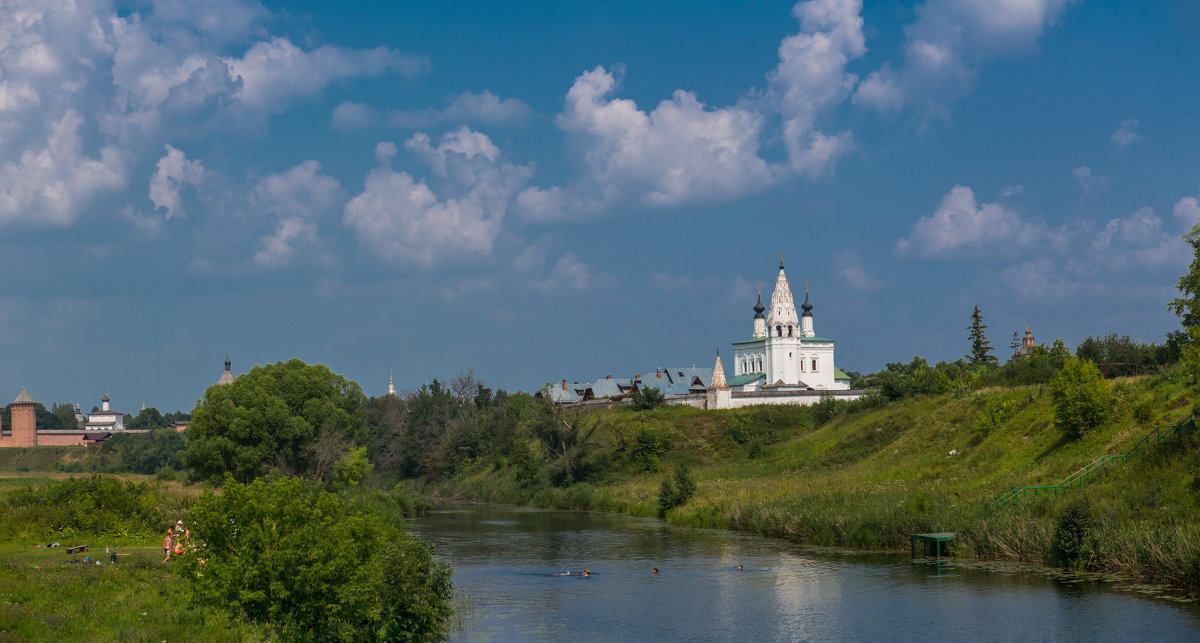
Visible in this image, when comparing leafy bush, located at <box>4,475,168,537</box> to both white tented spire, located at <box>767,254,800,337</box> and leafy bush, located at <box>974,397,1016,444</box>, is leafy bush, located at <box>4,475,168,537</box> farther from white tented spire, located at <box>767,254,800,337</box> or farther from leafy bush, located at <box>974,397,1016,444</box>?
white tented spire, located at <box>767,254,800,337</box>

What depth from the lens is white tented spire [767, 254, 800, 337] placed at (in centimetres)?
13275

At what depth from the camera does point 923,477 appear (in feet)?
198

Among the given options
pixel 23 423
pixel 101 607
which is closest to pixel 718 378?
pixel 101 607

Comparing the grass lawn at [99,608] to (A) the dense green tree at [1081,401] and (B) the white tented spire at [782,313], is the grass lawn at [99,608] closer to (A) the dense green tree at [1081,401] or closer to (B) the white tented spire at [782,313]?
(A) the dense green tree at [1081,401]

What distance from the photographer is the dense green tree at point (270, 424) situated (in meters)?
73.2

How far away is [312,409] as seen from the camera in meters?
78.0

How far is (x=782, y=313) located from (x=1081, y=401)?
78368 mm

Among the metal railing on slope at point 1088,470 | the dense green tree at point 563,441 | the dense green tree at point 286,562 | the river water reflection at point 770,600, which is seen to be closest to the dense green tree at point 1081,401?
the metal railing on slope at point 1088,470

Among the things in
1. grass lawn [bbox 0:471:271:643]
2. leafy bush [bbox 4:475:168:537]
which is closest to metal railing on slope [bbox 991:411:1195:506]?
grass lawn [bbox 0:471:271:643]

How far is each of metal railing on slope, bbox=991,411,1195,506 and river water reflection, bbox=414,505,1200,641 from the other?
579 centimetres

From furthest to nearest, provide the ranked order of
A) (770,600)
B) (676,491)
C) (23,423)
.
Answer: (23,423)
(676,491)
(770,600)

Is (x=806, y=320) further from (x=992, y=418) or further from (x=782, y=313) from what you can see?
(x=992, y=418)

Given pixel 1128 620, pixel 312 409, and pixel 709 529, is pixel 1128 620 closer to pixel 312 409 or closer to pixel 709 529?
pixel 709 529

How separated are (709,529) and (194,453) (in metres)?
35.3
